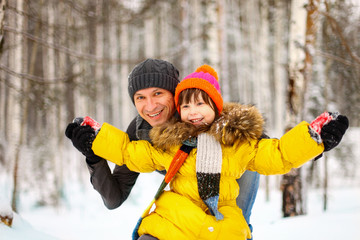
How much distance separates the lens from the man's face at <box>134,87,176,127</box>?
7.55 feet

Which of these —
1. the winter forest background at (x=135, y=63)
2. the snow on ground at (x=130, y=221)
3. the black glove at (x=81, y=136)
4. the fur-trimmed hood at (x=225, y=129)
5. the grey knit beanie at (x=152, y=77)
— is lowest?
the snow on ground at (x=130, y=221)

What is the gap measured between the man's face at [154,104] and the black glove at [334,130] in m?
1.18

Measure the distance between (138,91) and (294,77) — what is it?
7.93ft

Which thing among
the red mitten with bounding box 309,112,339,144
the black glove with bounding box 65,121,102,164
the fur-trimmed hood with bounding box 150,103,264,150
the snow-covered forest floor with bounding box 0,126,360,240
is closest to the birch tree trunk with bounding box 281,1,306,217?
the snow-covered forest floor with bounding box 0,126,360,240

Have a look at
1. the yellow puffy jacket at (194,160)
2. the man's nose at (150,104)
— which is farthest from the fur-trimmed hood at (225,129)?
the man's nose at (150,104)

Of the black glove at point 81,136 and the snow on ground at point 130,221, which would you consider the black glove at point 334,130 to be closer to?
the black glove at point 81,136

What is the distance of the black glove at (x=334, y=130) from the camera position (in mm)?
1529

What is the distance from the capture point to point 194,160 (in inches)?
74.4

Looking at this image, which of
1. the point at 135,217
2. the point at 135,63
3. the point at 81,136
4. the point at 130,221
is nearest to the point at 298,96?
the point at 135,63

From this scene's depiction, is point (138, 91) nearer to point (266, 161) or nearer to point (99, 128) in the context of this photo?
point (99, 128)

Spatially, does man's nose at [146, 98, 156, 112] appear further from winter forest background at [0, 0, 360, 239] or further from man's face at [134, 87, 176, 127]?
winter forest background at [0, 0, 360, 239]

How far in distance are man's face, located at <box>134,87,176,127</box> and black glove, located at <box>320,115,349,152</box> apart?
1175mm

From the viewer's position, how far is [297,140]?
5.20ft

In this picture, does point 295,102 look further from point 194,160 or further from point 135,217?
point 135,217
